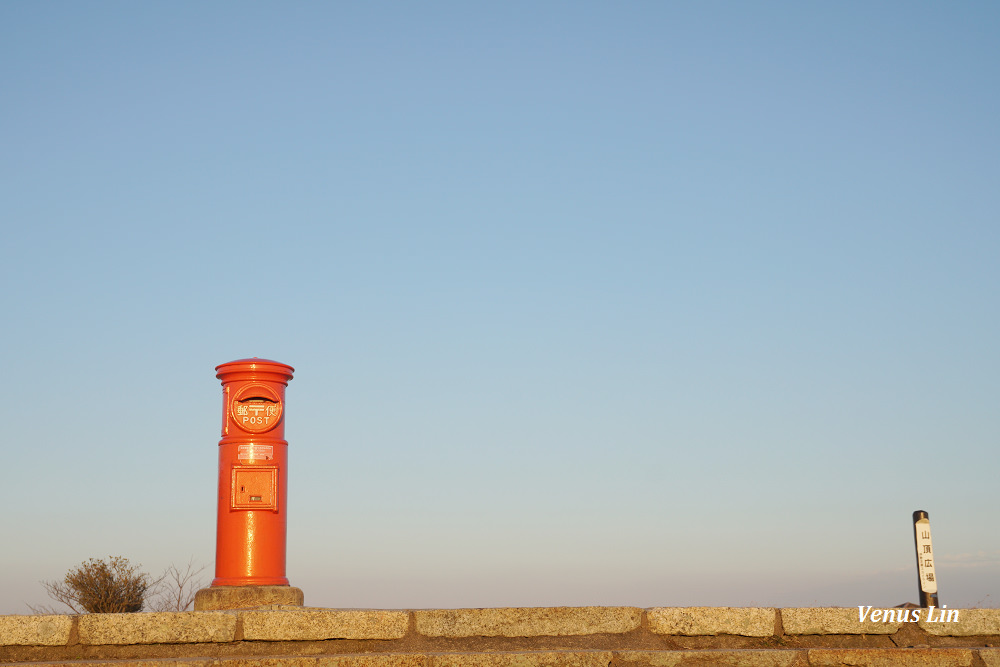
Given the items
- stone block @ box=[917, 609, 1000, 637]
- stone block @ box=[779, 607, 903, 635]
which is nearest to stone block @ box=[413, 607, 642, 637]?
stone block @ box=[779, 607, 903, 635]

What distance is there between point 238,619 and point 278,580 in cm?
206

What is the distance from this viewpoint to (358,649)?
6.54 meters

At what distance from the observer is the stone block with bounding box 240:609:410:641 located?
6492 millimetres

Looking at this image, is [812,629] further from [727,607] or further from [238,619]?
[238,619]

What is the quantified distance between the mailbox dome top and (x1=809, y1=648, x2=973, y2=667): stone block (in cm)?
500

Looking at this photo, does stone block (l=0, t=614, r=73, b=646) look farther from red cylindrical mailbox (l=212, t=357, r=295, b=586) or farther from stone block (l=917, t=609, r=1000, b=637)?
stone block (l=917, t=609, r=1000, b=637)

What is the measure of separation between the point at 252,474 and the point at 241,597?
109cm

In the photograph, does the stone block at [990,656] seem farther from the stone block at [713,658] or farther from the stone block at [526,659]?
the stone block at [526,659]

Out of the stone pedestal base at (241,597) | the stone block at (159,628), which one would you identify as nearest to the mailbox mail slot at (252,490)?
the stone pedestal base at (241,597)

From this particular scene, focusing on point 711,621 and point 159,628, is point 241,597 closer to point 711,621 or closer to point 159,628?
point 159,628

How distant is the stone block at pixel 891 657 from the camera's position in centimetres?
676

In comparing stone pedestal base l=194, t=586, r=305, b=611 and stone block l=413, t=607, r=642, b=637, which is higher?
stone pedestal base l=194, t=586, r=305, b=611

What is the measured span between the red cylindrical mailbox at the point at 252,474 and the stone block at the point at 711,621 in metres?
3.50

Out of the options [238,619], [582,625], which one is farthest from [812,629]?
[238,619]
